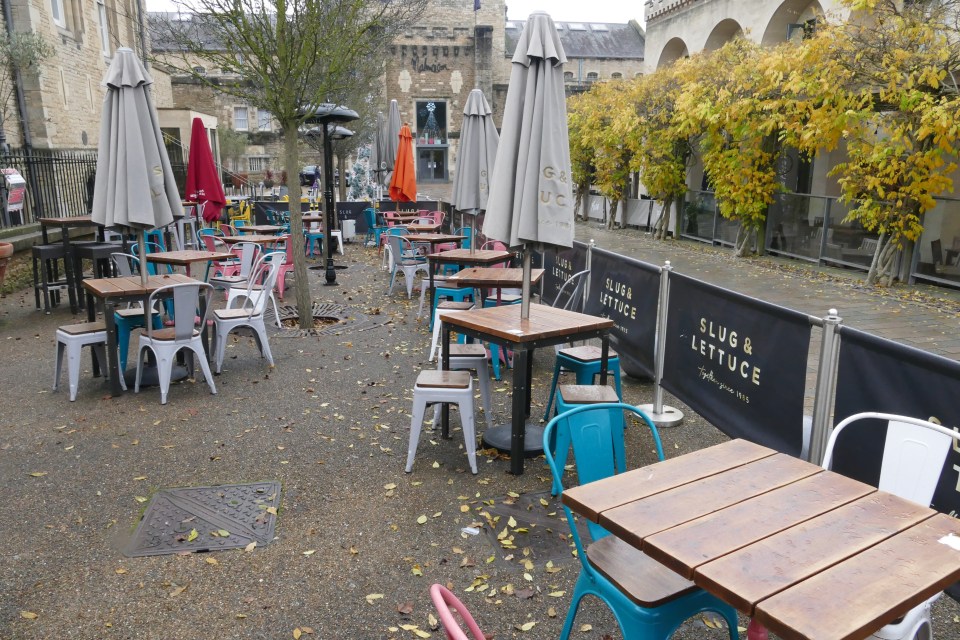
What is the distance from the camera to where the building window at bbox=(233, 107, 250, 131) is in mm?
48031

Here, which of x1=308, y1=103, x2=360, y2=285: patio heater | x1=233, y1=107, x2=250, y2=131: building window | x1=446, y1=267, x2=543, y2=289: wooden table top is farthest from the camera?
x1=233, y1=107, x2=250, y2=131: building window

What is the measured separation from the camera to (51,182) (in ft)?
42.5

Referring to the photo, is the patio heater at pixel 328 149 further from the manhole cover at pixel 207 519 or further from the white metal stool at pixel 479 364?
the manhole cover at pixel 207 519

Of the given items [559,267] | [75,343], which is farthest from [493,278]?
[75,343]

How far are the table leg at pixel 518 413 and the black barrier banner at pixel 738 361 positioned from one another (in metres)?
1.24

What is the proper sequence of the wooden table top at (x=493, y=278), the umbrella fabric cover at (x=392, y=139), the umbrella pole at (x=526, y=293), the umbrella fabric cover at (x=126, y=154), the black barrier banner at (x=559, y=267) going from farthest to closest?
the umbrella fabric cover at (x=392, y=139)
the black barrier banner at (x=559, y=267)
the wooden table top at (x=493, y=278)
the umbrella fabric cover at (x=126, y=154)
the umbrella pole at (x=526, y=293)

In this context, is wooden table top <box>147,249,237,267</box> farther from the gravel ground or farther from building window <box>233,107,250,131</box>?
building window <box>233,107,250,131</box>

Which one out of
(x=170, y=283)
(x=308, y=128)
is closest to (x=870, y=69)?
(x=170, y=283)

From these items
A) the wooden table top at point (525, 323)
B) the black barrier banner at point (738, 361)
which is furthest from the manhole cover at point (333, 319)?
the black barrier banner at point (738, 361)

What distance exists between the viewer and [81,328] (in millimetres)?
6012

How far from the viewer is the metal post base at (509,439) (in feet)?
15.6

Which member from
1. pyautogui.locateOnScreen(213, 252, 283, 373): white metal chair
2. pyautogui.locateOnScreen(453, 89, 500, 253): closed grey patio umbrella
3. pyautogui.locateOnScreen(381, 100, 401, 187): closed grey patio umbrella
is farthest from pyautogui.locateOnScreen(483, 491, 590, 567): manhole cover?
pyautogui.locateOnScreen(381, 100, 401, 187): closed grey patio umbrella

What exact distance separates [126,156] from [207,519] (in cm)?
377

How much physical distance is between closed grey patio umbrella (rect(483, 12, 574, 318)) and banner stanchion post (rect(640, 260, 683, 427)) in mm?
910
